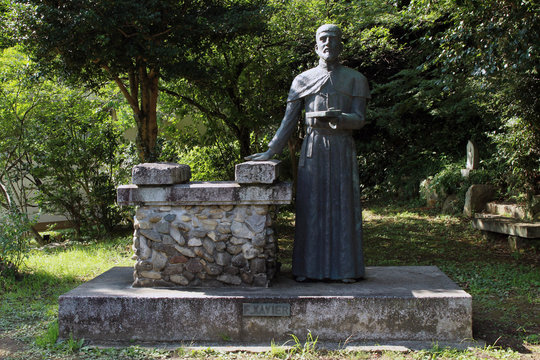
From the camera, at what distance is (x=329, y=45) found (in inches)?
183

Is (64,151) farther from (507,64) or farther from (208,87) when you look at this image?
(507,64)

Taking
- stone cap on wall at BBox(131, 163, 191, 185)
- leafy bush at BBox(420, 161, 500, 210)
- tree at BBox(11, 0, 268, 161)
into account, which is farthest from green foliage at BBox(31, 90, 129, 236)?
leafy bush at BBox(420, 161, 500, 210)

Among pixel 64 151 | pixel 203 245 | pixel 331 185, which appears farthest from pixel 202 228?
pixel 64 151

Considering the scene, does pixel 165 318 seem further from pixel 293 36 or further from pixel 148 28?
pixel 293 36

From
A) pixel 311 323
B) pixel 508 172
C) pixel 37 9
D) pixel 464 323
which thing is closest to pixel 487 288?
pixel 464 323

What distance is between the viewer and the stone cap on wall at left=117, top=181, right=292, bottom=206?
4.43 meters

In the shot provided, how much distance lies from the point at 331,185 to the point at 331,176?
0.27 feet

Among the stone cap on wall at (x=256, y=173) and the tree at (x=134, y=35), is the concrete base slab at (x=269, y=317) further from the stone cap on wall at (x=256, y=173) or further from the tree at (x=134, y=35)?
the tree at (x=134, y=35)

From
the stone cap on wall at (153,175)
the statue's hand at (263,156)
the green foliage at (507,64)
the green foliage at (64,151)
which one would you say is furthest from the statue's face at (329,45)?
the green foliage at (64,151)

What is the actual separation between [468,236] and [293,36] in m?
4.95

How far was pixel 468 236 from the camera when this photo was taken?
31.3ft

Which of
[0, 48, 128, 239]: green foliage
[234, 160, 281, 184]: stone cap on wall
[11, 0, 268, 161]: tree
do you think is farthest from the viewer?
[0, 48, 128, 239]: green foliage

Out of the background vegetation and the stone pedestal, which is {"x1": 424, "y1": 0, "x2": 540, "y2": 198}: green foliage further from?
the stone pedestal

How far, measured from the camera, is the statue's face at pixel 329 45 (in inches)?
182
